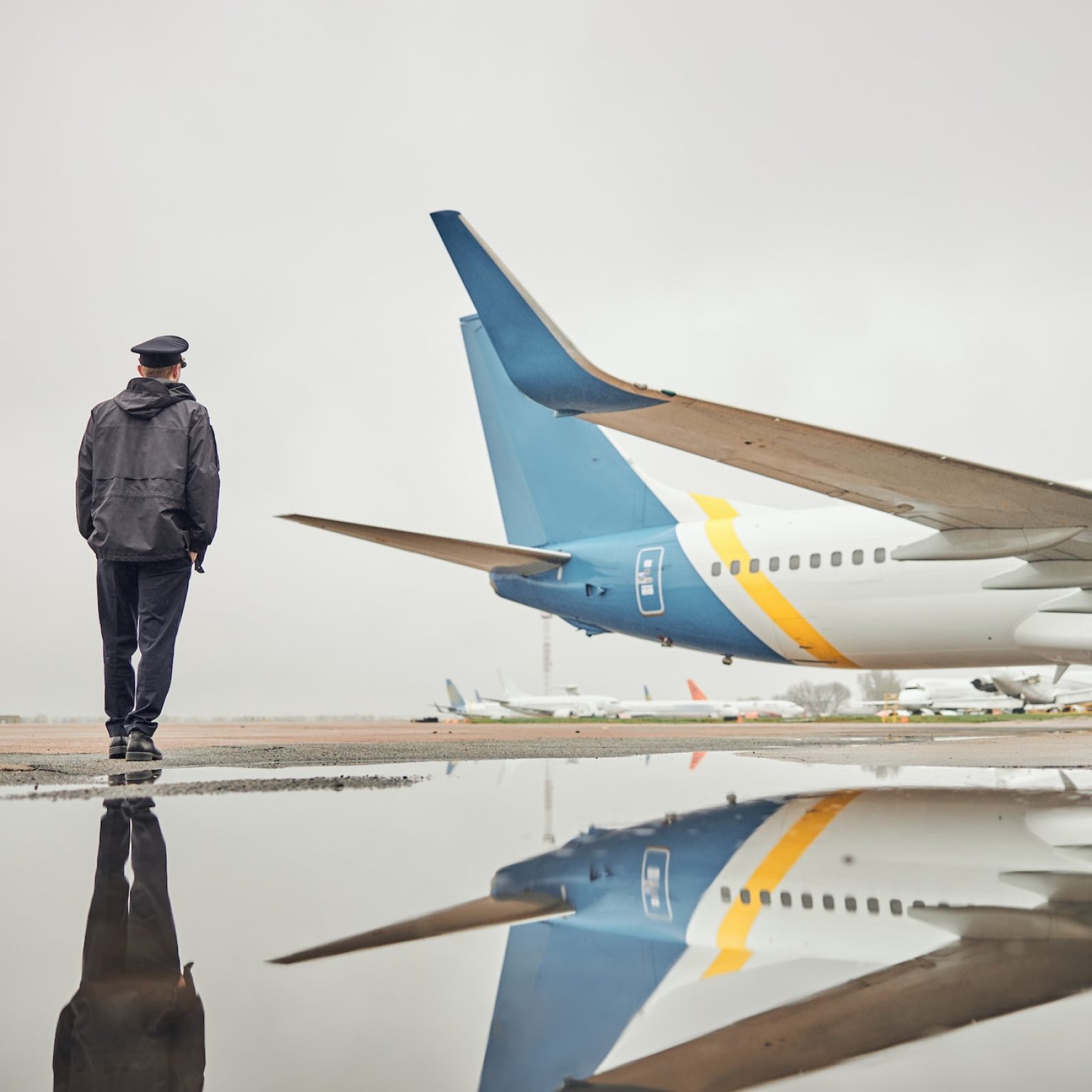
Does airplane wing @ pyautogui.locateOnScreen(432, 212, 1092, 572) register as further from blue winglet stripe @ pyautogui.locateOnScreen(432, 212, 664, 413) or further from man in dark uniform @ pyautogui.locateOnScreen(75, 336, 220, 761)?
man in dark uniform @ pyautogui.locateOnScreen(75, 336, 220, 761)

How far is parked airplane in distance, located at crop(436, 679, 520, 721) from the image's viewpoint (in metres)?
52.8

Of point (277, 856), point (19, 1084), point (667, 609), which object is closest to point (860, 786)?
point (277, 856)

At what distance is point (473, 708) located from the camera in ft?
177

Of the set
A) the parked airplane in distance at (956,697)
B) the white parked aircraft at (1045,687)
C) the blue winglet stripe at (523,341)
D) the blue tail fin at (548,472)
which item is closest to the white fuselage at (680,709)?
the parked airplane in distance at (956,697)

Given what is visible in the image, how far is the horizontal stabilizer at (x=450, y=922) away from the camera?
47.9 inches

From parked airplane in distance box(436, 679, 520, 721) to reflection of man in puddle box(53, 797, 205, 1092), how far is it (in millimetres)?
50671

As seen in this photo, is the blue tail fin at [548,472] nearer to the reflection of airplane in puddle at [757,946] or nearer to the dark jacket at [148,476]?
the dark jacket at [148,476]

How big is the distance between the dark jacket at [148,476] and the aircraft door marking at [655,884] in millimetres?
2797

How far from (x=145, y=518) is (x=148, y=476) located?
0.54 feet

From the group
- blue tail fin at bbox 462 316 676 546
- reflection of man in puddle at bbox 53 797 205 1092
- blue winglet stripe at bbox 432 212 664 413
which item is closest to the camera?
reflection of man in puddle at bbox 53 797 205 1092

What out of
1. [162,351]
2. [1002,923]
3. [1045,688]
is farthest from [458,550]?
[1045,688]

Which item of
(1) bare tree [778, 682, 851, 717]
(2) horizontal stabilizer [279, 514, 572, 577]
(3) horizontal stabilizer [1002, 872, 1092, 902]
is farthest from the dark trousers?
(1) bare tree [778, 682, 851, 717]

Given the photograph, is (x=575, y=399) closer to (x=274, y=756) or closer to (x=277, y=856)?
(x=274, y=756)

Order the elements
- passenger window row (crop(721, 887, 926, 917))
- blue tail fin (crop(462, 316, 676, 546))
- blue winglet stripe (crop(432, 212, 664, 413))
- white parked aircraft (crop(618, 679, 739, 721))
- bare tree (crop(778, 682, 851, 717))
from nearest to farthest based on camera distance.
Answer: passenger window row (crop(721, 887, 926, 917))
blue winglet stripe (crop(432, 212, 664, 413))
blue tail fin (crop(462, 316, 676, 546))
white parked aircraft (crop(618, 679, 739, 721))
bare tree (crop(778, 682, 851, 717))
